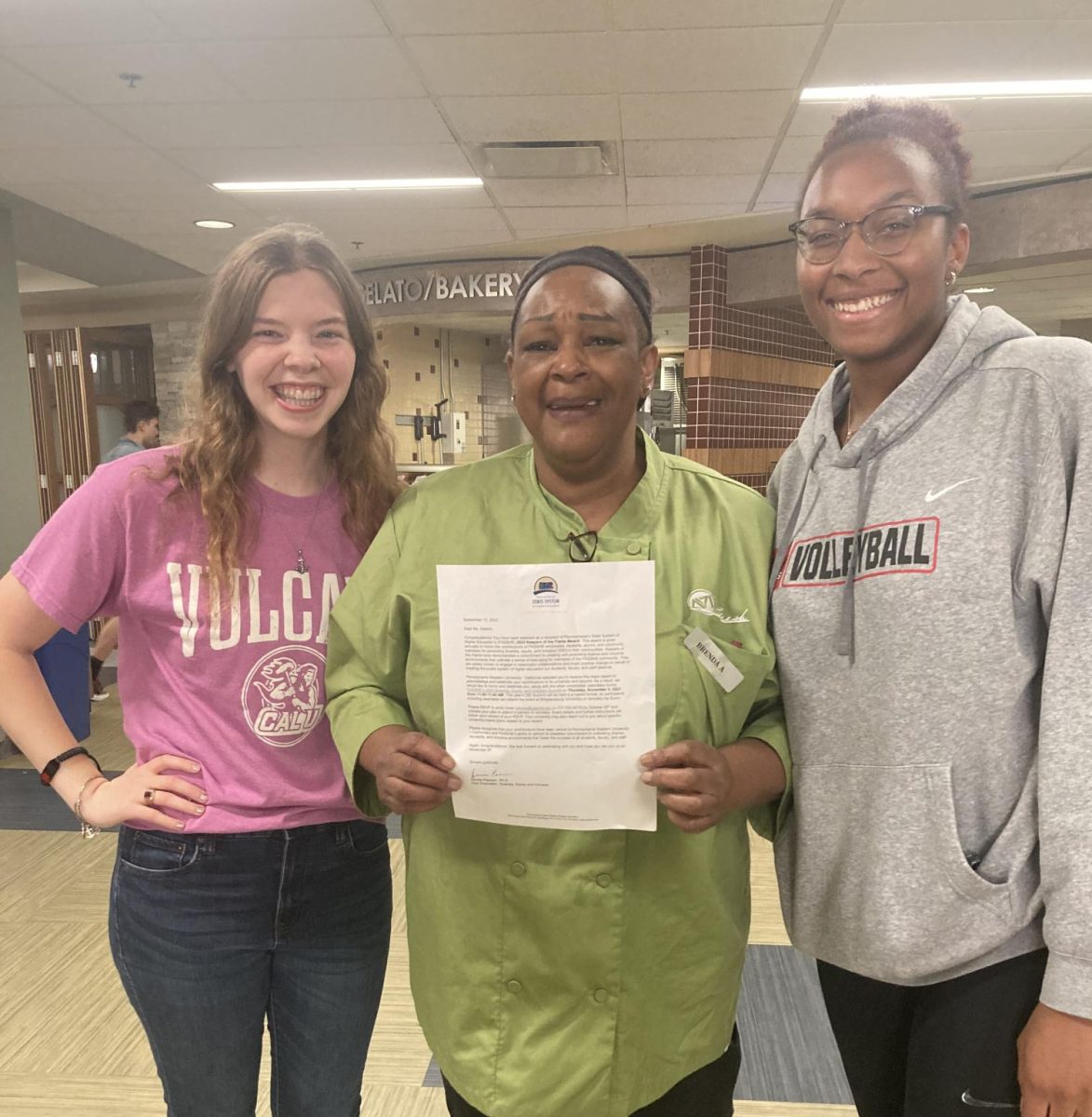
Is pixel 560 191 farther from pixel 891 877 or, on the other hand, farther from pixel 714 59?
pixel 891 877

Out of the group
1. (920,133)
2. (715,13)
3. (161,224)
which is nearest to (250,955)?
(920,133)

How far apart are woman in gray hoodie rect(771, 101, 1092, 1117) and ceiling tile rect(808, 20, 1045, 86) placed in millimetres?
2714

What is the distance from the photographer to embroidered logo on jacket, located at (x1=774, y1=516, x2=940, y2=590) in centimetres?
104

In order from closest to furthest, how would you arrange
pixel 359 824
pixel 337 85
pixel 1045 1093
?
pixel 1045 1093
pixel 359 824
pixel 337 85

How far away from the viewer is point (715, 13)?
3.14 m

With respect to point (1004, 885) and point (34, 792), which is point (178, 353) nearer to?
point (34, 792)

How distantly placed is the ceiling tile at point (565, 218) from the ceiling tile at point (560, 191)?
0.45 ft

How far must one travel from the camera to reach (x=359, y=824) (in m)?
1.40

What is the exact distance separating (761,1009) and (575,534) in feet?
6.57

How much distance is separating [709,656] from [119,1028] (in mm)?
2366

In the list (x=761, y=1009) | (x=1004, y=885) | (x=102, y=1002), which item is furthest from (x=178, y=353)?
(x=1004, y=885)

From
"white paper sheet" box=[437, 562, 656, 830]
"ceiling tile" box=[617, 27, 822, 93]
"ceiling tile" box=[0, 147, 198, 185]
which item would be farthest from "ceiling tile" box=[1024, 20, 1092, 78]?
"ceiling tile" box=[0, 147, 198, 185]

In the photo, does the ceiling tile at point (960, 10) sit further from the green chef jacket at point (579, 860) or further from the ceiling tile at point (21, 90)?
the ceiling tile at point (21, 90)

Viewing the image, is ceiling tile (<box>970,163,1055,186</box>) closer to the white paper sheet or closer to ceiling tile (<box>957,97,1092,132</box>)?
ceiling tile (<box>957,97,1092,132</box>)
